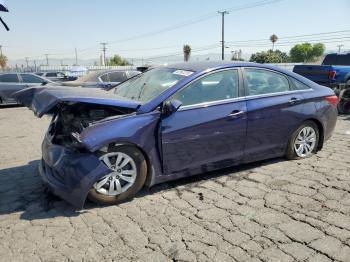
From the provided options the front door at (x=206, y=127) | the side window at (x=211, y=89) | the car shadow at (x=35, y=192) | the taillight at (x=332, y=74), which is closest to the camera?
the car shadow at (x=35, y=192)

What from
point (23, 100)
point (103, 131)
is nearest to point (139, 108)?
point (103, 131)

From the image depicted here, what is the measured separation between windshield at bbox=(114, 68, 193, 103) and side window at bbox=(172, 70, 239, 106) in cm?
19

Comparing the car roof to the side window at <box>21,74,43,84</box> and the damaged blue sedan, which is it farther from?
the side window at <box>21,74,43,84</box>

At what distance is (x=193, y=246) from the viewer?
3.00 metres

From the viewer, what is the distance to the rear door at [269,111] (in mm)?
4570

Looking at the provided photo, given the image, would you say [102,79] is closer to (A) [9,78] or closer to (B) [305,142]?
(A) [9,78]

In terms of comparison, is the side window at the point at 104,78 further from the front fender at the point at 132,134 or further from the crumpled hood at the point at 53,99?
the front fender at the point at 132,134

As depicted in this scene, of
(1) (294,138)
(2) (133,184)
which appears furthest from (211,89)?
(1) (294,138)

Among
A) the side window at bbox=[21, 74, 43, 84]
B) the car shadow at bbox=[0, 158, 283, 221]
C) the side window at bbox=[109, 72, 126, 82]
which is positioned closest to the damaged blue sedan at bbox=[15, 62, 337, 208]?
the car shadow at bbox=[0, 158, 283, 221]

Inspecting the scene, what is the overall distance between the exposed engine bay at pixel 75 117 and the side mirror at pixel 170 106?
0.38 metres

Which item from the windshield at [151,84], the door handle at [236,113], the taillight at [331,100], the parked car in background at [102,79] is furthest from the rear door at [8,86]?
the taillight at [331,100]

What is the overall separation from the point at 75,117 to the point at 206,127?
5.45 feet

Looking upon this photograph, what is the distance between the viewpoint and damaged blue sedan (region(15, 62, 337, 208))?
3625mm

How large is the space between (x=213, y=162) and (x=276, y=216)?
1102 millimetres
